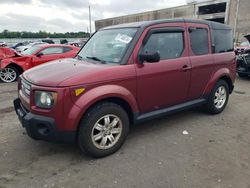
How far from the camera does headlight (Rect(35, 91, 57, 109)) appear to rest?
112 inches

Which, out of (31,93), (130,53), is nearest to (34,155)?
(31,93)

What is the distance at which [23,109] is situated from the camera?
3354 millimetres

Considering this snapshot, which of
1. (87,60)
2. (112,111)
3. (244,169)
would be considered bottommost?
(244,169)

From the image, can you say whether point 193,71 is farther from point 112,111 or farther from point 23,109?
point 23,109

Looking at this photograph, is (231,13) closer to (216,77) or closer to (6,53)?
(6,53)

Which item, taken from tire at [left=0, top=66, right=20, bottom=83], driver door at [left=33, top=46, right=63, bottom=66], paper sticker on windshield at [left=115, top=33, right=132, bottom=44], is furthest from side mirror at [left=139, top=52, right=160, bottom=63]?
tire at [left=0, top=66, right=20, bottom=83]

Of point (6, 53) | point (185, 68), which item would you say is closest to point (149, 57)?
point (185, 68)

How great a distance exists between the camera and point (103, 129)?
3264 mm

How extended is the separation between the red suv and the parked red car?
18.0 ft

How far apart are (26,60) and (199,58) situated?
7230 mm

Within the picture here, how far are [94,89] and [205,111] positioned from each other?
117 inches

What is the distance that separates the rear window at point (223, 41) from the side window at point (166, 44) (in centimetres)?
110

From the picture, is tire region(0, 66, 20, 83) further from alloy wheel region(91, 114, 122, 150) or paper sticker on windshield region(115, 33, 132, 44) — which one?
alloy wheel region(91, 114, 122, 150)

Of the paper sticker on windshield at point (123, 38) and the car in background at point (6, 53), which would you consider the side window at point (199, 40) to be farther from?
the car in background at point (6, 53)
